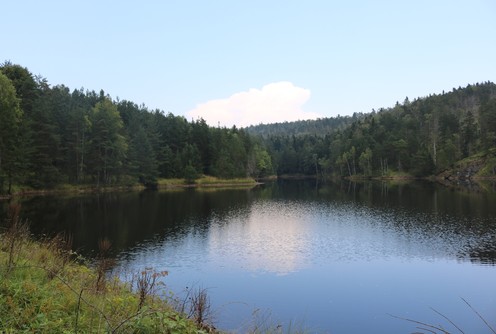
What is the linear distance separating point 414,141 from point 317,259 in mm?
120554

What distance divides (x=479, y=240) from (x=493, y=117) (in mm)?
96503

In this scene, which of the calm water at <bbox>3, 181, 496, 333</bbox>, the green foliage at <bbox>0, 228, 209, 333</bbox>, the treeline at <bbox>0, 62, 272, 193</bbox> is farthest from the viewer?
the treeline at <bbox>0, 62, 272, 193</bbox>

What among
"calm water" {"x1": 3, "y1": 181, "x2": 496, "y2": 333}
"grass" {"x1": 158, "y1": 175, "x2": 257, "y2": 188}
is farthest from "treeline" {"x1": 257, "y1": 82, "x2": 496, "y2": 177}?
"calm water" {"x1": 3, "y1": 181, "x2": 496, "y2": 333}

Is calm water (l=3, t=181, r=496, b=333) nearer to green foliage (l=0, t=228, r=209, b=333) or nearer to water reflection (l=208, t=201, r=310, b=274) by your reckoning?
water reflection (l=208, t=201, r=310, b=274)

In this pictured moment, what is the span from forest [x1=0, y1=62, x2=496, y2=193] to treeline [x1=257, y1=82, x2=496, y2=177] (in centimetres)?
36

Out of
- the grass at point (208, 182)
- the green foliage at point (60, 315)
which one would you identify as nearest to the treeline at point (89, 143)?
the grass at point (208, 182)

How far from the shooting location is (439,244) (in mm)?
28875

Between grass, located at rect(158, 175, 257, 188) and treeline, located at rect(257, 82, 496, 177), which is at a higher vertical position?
treeline, located at rect(257, 82, 496, 177)

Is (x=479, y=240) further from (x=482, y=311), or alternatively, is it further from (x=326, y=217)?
(x=326, y=217)

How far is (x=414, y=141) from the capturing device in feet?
435

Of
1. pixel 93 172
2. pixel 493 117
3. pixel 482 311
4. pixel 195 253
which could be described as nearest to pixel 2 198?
pixel 93 172

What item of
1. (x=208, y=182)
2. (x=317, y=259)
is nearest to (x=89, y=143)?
(x=208, y=182)

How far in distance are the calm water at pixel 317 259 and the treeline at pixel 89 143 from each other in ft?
68.6

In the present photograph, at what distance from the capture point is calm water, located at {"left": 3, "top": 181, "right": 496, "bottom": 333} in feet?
53.4
